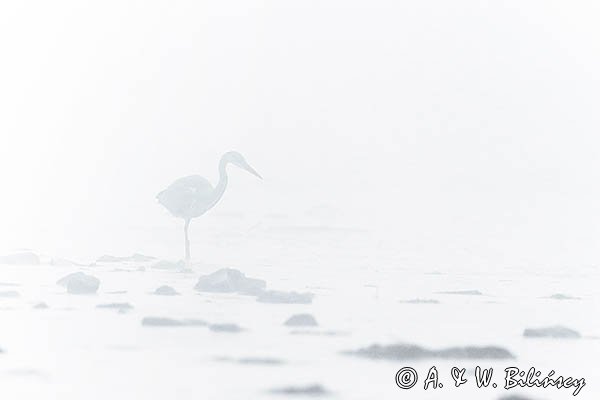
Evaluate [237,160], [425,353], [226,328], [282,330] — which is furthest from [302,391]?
[237,160]

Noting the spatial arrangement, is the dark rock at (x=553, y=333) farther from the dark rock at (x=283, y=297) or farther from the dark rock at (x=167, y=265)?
the dark rock at (x=167, y=265)

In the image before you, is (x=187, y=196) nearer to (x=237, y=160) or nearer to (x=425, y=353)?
(x=237, y=160)

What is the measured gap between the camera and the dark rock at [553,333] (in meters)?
8.71

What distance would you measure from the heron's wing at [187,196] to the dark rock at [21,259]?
194 centimetres

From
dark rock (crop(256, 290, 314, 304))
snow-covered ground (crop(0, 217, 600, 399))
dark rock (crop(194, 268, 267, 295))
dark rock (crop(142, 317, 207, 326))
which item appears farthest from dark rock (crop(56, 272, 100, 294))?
dark rock (crop(256, 290, 314, 304))

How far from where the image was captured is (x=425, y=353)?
26.2 ft

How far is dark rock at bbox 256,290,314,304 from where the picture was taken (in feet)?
33.0

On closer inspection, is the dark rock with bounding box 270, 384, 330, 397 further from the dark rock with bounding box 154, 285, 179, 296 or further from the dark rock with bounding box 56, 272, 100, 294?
the dark rock with bounding box 56, 272, 100, 294

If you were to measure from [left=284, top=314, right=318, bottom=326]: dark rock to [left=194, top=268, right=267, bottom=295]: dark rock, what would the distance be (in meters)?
1.44

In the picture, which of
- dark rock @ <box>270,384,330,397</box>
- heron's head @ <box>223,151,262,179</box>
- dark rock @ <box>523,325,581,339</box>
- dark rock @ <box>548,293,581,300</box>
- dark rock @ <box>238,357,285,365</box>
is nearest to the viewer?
dark rock @ <box>270,384,330,397</box>

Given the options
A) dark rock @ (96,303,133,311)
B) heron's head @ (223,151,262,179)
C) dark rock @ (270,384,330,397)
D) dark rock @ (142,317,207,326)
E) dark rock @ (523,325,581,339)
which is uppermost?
heron's head @ (223,151,262,179)

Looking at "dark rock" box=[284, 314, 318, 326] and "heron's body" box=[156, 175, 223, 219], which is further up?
"heron's body" box=[156, 175, 223, 219]

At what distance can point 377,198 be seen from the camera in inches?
815

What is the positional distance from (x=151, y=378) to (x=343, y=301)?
3590 mm
